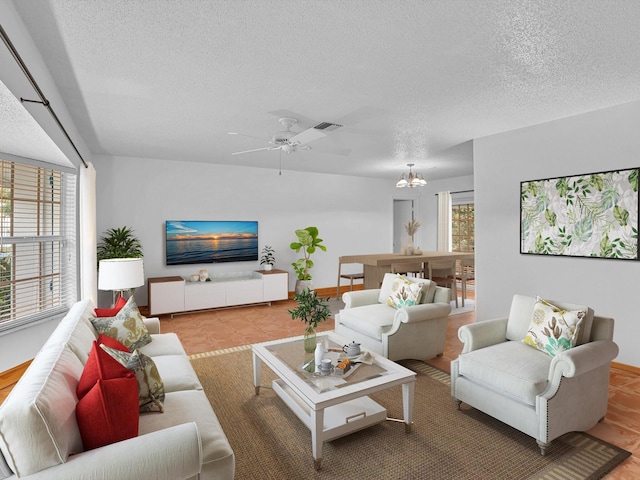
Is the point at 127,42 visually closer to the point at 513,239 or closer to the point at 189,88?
the point at 189,88

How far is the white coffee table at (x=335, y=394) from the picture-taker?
2.09 metres

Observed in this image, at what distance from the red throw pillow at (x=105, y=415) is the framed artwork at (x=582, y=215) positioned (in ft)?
13.4

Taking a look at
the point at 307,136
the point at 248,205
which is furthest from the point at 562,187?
the point at 248,205

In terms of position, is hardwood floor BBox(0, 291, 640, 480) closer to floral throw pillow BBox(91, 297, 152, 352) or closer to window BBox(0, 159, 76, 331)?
window BBox(0, 159, 76, 331)

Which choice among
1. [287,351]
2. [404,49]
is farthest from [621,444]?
[404,49]

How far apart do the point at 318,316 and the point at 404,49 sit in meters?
1.93

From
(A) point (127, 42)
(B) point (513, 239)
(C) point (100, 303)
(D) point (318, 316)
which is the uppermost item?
(A) point (127, 42)

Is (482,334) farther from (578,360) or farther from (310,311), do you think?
(310,311)

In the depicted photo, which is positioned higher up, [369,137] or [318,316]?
[369,137]

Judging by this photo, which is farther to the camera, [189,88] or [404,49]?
[189,88]

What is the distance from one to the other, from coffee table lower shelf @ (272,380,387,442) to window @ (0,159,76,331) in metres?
3.01

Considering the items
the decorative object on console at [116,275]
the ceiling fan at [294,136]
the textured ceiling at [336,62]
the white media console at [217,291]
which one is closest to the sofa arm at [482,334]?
the textured ceiling at [336,62]

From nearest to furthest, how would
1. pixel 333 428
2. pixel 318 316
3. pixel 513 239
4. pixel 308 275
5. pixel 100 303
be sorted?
pixel 333 428
pixel 318 316
pixel 513 239
pixel 100 303
pixel 308 275

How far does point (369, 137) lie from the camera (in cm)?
446
